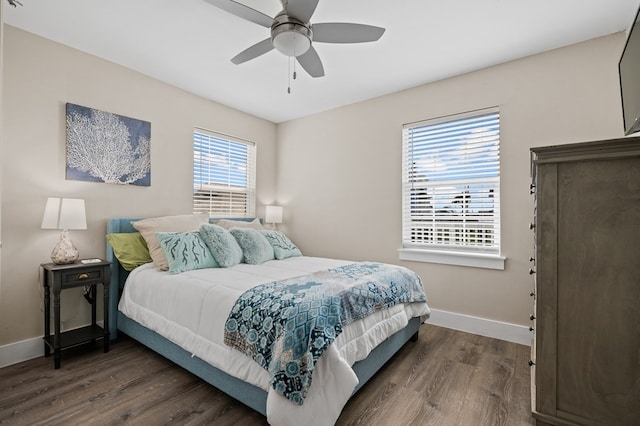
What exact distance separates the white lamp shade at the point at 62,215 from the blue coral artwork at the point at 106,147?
1.38ft

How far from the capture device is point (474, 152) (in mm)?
3113

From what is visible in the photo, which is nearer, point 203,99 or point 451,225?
point 451,225

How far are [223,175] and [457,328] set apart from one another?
332cm

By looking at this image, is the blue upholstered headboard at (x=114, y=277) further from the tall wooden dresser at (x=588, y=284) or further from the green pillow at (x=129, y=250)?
the tall wooden dresser at (x=588, y=284)

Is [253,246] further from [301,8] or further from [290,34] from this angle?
[301,8]

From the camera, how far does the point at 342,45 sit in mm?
2625

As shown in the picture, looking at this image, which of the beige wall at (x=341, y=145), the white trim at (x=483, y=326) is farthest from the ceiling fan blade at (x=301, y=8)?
the white trim at (x=483, y=326)

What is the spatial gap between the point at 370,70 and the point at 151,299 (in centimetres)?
286

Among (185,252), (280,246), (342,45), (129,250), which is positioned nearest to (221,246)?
(185,252)

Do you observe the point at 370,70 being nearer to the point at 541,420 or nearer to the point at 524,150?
the point at 524,150

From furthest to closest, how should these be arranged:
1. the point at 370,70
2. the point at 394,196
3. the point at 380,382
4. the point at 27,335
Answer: the point at 394,196, the point at 370,70, the point at 27,335, the point at 380,382

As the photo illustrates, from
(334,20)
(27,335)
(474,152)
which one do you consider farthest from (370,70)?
(27,335)

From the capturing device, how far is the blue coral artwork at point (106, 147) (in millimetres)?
2697

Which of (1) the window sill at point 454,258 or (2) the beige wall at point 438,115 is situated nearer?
(2) the beige wall at point 438,115
